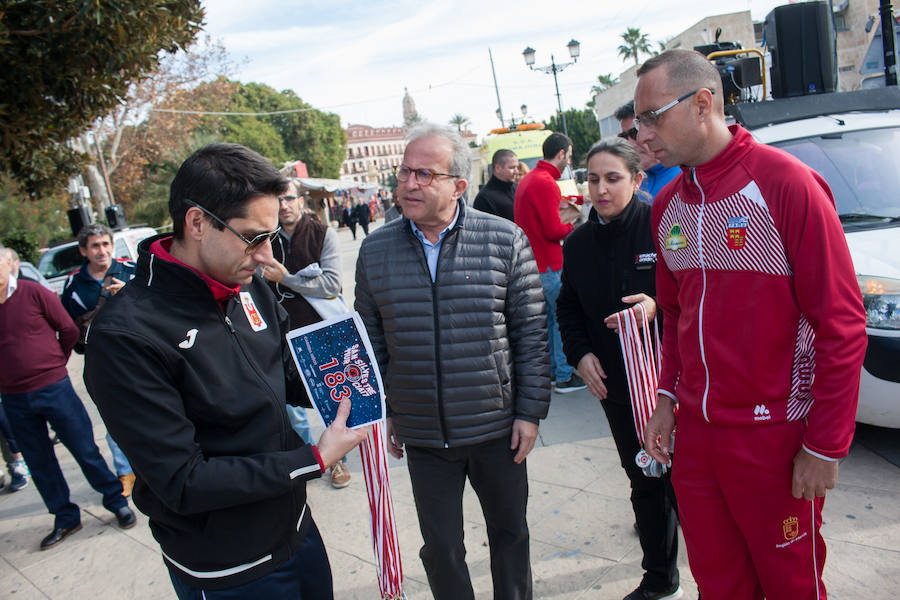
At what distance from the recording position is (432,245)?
2619 millimetres

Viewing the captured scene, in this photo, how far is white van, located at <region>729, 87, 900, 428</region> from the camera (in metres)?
3.58

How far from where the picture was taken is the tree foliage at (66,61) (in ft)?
18.2

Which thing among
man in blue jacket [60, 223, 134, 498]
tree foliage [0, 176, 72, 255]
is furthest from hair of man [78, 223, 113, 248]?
tree foliage [0, 176, 72, 255]

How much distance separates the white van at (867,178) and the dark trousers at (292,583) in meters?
3.36

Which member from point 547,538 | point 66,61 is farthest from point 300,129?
point 547,538

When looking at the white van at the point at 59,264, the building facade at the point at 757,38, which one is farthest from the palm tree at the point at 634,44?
the white van at the point at 59,264

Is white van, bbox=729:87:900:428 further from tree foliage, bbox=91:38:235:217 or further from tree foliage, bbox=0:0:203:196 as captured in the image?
tree foliage, bbox=91:38:235:217

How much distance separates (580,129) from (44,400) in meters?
47.1

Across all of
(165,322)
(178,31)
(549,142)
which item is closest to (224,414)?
(165,322)

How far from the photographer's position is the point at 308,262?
4.48 m

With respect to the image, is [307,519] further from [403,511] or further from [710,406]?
[403,511]

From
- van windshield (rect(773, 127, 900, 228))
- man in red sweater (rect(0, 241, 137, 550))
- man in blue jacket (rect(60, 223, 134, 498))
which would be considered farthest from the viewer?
man in blue jacket (rect(60, 223, 134, 498))

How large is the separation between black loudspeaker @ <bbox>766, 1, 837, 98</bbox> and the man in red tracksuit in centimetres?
515

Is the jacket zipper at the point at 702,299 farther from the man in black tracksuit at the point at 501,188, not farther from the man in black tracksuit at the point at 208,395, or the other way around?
the man in black tracksuit at the point at 501,188
